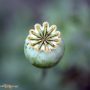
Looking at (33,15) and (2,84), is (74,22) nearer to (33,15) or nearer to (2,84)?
(33,15)

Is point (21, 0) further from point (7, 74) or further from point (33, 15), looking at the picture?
point (7, 74)

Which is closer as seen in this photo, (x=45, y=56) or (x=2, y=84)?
(x=45, y=56)

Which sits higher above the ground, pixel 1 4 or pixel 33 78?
pixel 1 4

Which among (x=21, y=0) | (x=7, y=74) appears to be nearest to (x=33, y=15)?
(x=21, y=0)
